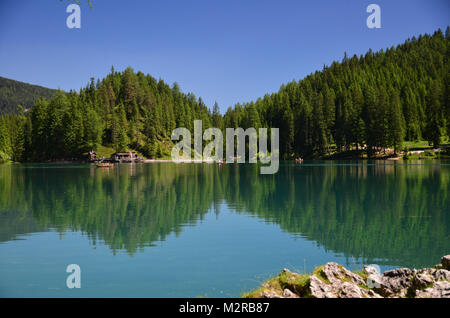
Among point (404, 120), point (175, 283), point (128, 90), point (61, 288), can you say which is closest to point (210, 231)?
point (175, 283)

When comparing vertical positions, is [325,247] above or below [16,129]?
below

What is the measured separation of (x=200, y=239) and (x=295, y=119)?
147m

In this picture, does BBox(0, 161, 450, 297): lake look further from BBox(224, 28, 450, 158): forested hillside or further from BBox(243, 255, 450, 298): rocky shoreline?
BBox(224, 28, 450, 158): forested hillside

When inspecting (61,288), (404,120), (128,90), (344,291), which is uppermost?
(128,90)

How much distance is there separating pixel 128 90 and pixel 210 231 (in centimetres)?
18672

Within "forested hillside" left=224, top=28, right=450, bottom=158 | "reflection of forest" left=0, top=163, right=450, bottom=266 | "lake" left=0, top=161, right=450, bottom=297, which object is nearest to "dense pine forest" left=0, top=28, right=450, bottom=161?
"forested hillside" left=224, top=28, right=450, bottom=158

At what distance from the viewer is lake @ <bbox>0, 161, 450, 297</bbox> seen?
1380 cm

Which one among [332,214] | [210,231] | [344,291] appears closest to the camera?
[344,291]

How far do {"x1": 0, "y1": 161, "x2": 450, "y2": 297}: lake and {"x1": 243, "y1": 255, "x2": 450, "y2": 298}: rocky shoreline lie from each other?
7.45ft

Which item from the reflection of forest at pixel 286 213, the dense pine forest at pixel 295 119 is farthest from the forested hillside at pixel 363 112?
the reflection of forest at pixel 286 213

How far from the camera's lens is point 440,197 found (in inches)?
1375

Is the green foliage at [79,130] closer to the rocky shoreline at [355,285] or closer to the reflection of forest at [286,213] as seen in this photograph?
the reflection of forest at [286,213]

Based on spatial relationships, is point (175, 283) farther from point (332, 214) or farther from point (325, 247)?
point (332, 214)
